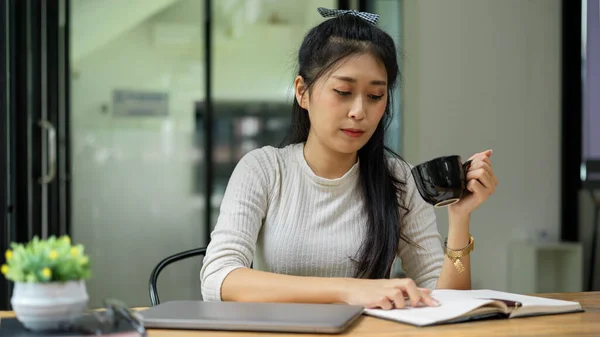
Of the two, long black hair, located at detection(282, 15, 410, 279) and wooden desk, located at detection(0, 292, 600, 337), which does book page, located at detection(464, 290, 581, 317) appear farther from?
long black hair, located at detection(282, 15, 410, 279)

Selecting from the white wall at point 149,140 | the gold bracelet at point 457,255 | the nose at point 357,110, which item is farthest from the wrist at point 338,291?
the white wall at point 149,140

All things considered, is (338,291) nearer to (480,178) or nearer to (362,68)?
(480,178)

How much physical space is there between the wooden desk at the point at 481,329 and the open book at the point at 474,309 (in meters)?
0.01

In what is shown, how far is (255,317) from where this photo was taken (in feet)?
4.01

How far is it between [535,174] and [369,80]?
2670 mm

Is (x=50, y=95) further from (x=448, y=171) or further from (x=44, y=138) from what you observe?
(x=448, y=171)

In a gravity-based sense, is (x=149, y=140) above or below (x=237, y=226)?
above

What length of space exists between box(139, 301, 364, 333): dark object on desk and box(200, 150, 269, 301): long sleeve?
11.3 inches

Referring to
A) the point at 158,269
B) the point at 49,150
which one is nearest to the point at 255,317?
the point at 158,269

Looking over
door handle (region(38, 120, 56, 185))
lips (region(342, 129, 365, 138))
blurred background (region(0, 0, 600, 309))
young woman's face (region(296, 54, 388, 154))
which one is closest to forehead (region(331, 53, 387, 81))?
young woman's face (region(296, 54, 388, 154))

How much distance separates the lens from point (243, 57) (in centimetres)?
485

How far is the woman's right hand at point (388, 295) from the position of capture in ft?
4.44

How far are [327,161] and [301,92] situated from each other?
184 mm

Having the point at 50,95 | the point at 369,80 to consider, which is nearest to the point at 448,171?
the point at 369,80
